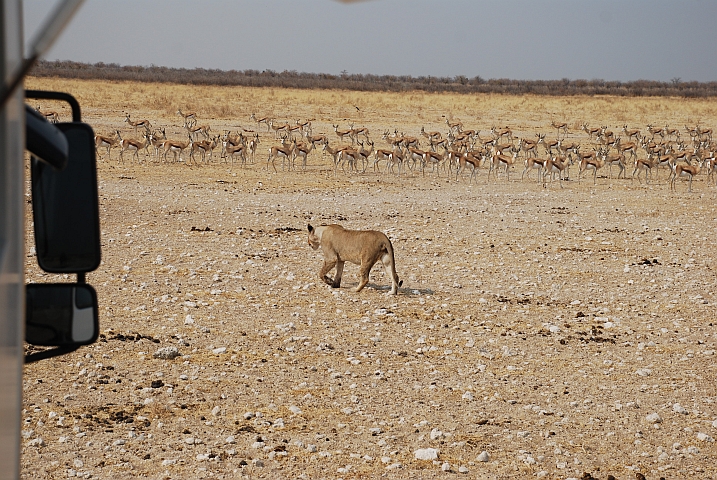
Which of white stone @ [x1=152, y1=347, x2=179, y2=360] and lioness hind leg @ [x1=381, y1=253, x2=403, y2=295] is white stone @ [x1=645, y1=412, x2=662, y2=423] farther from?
white stone @ [x1=152, y1=347, x2=179, y2=360]

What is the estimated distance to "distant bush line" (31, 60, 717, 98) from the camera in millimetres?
61062

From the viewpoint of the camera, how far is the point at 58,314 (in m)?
2.14

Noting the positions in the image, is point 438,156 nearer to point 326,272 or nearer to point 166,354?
point 326,272

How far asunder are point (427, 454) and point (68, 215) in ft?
10.9

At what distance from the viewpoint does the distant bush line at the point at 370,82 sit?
61.1m

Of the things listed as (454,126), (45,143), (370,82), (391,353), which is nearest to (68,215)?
(45,143)

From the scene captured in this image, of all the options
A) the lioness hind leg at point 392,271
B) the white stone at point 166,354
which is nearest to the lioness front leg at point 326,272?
the lioness hind leg at point 392,271

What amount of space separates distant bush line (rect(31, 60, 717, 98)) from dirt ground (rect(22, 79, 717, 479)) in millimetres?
32764

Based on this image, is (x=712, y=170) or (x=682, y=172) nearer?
(x=682, y=172)

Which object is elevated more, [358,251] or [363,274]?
[358,251]

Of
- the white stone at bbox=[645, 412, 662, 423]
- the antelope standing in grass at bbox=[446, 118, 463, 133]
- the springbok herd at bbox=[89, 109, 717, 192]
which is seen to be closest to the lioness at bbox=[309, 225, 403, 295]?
the white stone at bbox=[645, 412, 662, 423]

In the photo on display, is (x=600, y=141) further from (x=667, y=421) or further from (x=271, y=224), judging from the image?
(x=667, y=421)

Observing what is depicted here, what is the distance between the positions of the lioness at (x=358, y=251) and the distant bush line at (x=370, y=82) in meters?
34.9

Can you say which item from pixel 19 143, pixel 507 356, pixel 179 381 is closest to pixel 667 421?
pixel 507 356
